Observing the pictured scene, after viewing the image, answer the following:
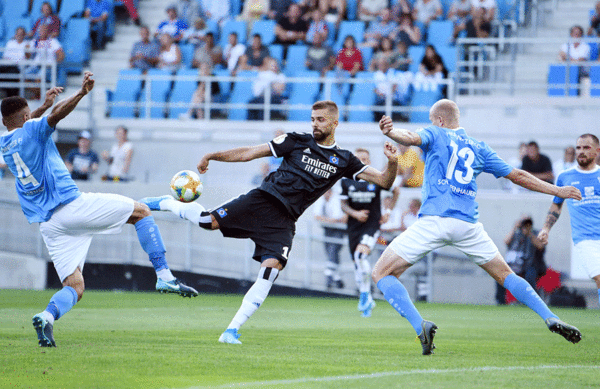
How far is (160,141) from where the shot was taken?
18969mm

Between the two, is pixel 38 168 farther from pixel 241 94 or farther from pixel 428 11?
pixel 428 11

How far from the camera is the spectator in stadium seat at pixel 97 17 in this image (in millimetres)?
21891

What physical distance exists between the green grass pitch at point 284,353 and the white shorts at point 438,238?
88 centimetres

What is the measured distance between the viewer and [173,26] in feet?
70.3

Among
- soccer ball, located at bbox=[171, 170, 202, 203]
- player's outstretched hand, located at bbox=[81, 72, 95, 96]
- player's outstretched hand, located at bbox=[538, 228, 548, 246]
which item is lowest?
player's outstretched hand, located at bbox=[538, 228, 548, 246]

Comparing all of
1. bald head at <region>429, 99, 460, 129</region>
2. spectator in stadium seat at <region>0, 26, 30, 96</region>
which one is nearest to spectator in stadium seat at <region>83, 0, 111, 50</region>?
spectator in stadium seat at <region>0, 26, 30, 96</region>

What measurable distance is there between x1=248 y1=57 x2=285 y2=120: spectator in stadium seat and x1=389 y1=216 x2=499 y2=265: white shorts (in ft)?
38.1

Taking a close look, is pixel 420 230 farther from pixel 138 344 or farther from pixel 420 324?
pixel 138 344

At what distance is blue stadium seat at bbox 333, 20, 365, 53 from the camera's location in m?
20.1

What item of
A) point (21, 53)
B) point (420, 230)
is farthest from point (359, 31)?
point (420, 230)

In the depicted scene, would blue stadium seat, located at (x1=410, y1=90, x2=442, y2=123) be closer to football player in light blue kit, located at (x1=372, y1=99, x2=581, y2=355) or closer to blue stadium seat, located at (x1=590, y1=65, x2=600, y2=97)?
blue stadium seat, located at (x1=590, y1=65, x2=600, y2=97)

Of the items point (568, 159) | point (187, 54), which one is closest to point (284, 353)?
point (568, 159)

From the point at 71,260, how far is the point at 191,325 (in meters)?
2.51

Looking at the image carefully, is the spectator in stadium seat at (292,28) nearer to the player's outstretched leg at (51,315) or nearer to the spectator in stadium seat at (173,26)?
the spectator in stadium seat at (173,26)
